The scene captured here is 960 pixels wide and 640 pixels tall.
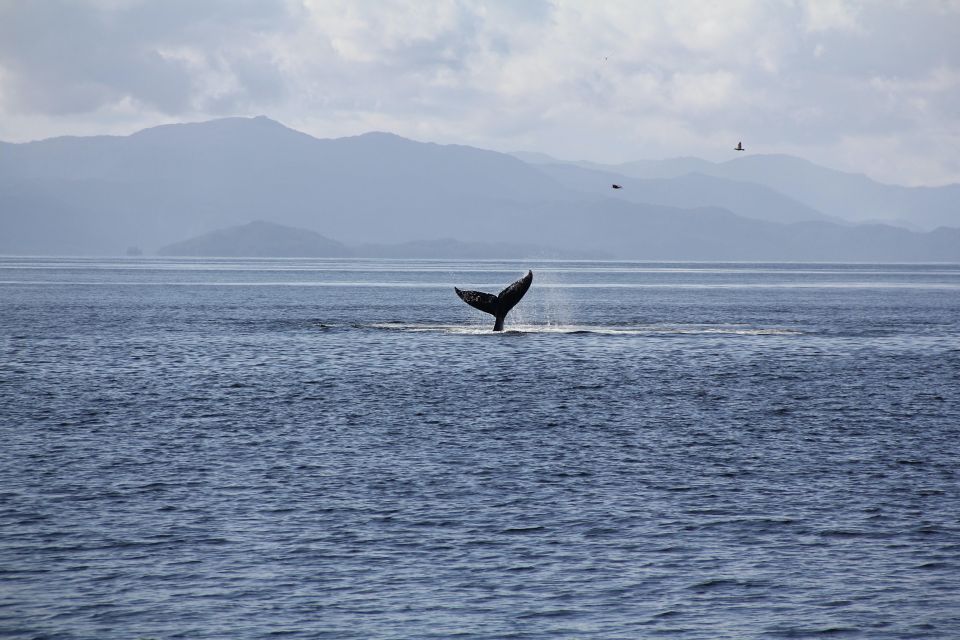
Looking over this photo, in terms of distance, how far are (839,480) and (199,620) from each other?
16.8 metres

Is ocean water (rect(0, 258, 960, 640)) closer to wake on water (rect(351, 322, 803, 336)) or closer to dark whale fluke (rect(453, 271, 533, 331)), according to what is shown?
dark whale fluke (rect(453, 271, 533, 331))

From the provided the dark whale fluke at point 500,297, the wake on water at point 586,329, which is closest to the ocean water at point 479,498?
the dark whale fluke at point 500,297

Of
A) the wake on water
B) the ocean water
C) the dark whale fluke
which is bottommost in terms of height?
the ocean water

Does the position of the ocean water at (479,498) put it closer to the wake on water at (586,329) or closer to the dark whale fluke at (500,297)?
the dark whale fluke at (500,297)

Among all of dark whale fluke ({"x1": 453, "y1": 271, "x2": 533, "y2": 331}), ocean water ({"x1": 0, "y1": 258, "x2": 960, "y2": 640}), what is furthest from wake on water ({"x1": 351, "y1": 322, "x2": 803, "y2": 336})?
ocean water ({"x1": 0, "y1": 258, "x2": 960, "y2": 640})

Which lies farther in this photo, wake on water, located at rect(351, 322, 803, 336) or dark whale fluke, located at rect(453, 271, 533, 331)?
wake on water, located at rect(351, 322, 803, 336)

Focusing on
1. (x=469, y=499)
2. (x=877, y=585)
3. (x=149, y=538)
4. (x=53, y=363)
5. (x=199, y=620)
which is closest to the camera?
(x=199, y=620)

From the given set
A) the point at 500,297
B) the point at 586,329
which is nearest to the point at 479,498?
the point at 500,297

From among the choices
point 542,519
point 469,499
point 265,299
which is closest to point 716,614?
point 542,519

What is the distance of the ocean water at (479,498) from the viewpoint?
19.1 m

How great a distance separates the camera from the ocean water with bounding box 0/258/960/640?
1914 cm

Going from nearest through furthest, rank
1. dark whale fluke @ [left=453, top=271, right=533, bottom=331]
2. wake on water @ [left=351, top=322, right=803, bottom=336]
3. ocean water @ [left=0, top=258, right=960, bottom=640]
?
ocean water @ [left=0, top=258, right=960, bottom=640] < dark whale fluke @ [left=453, top=271, right=533, bottom=331] < wake on water @ [left=351, top=322, right=803, bottom=336]

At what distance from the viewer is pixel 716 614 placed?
744 inches

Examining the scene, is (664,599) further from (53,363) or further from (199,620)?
(53,363)
